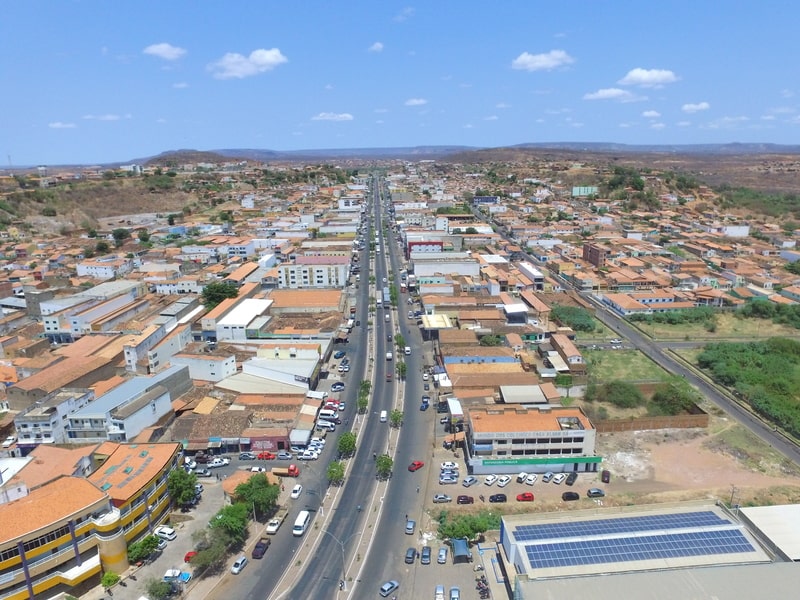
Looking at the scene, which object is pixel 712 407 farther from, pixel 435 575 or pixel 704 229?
pixel 704 229

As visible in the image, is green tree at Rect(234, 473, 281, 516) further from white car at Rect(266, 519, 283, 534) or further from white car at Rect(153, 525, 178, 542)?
white car at Rect(153, 525, 178, 542)

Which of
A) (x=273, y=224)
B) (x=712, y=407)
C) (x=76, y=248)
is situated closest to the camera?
(x=712, y=407)

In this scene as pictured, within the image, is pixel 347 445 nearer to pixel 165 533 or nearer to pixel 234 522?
pixel 234 522

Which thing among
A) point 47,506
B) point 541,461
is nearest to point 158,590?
point 47,506

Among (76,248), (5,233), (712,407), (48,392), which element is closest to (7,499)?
(48,392)

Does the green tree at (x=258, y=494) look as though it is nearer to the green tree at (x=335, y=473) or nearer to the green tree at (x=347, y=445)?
the green tree at (x=335, y=473)

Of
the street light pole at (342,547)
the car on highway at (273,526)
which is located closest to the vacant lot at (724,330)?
the street light pole at (342,547)
